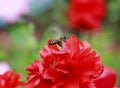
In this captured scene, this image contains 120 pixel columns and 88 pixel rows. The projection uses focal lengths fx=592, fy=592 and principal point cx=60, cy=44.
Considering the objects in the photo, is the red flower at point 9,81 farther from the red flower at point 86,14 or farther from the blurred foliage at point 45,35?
the red flower at point 86,14

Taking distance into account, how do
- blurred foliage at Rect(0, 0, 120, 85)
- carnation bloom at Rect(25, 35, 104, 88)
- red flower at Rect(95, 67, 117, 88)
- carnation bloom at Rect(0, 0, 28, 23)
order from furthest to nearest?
carnation bloom at Rect(0, 0, 28, 23) < blurred foliage at Rect(0, 0, 120, 85) < red flower at Rect(95, 67, 117, 88) < carnation bloom at Rect(25, 35, 104, 88)

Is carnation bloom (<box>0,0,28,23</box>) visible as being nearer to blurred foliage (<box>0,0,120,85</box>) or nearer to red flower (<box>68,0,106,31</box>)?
blurred foliage (<box>0,0,120,85</box>)

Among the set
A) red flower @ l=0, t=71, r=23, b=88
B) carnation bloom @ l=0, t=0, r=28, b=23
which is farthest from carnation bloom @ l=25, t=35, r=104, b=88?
carnation bloom @ l=0, t=0, r=28, b=23

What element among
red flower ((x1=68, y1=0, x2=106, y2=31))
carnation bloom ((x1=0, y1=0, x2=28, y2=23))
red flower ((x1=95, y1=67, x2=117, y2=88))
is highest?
red flower ((x1=68, y1=0, x2=106, y2=31))

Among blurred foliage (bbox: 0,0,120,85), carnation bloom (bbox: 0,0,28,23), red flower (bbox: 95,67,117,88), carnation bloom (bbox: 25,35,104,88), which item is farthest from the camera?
carnation bloom (bbox: 0,0,28,23)

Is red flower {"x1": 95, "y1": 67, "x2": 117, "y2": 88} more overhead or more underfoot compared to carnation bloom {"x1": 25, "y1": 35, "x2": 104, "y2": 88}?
more overhead

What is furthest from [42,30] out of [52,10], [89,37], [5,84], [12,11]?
[5,84]
